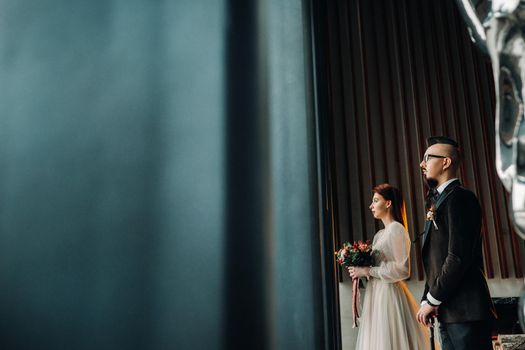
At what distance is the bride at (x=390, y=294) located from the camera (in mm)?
2842

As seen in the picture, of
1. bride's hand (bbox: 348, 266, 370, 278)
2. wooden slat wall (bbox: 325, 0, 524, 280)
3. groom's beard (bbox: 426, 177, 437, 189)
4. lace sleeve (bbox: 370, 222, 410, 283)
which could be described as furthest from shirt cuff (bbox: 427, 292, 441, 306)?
wooden slat wall (bbox: 325, 0, 524, 280)

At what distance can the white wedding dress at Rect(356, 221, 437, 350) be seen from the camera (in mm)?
2834

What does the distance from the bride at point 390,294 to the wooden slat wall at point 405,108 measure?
76.9 inches

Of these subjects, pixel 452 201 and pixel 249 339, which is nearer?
pixel 249 339

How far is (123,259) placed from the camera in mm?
218

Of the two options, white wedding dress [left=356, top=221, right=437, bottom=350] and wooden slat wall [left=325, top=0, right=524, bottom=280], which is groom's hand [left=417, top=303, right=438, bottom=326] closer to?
white wedding dress [left=356, top=221, right=437, bottom=350]

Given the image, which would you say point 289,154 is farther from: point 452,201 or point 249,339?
point 452,201

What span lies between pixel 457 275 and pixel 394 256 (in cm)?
104

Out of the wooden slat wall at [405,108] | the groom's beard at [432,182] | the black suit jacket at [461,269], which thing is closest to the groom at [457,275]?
the black suit jacket at [461,269]

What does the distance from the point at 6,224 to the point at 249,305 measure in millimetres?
116

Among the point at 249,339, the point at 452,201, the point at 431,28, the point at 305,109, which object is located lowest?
the point at 249,339

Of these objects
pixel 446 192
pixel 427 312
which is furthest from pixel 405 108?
pixel 427 312

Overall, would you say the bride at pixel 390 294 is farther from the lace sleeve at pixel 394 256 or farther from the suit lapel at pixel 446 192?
the suit lapel at pixel 446 192

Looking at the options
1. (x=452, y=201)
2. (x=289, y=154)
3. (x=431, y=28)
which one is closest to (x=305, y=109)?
(x=289, y=154)
